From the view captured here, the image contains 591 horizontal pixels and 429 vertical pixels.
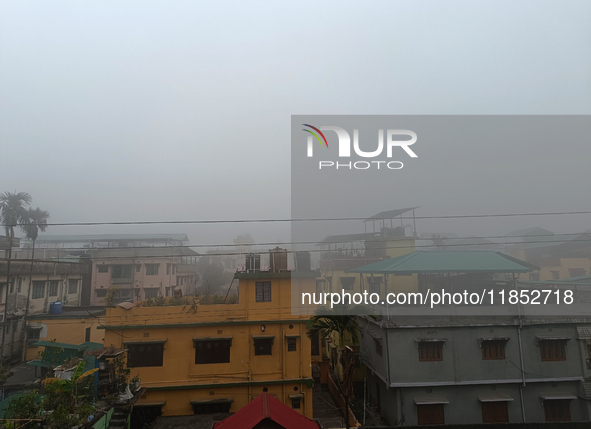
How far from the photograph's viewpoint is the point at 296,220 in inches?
492

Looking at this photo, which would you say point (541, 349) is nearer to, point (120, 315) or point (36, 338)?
point (120, 315)

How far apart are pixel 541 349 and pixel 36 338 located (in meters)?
22.6

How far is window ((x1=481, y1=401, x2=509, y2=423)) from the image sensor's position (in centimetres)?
1238

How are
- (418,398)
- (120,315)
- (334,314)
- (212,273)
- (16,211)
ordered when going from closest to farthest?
(334,314) < (418,398) < (120,315) < (16,211) < (212,273)

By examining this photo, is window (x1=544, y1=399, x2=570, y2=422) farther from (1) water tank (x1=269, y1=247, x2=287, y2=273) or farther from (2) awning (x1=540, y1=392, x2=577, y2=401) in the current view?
(1) water tank (x1=269, y1=247, x2=287, y2=273)

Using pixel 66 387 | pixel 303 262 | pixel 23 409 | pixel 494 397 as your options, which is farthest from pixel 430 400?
pixel 23 409

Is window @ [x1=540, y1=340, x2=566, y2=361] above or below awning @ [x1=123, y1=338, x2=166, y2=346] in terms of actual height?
below

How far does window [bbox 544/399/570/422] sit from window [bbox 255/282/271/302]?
1124 cm

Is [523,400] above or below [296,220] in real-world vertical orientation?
below

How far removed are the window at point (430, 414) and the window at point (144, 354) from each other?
10.2 meters

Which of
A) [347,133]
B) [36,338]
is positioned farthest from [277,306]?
[36,338]

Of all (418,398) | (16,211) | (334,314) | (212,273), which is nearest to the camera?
(334,314)

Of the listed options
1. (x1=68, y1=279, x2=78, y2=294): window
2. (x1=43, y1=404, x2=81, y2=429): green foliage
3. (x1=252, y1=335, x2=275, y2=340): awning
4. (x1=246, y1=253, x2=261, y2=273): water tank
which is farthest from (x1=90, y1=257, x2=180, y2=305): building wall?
(x1=43, y1=404, x2=81, y2=429): green foliage

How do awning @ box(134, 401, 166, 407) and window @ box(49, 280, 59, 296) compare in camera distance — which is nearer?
awning @ box(134, 401, 166, 407)
